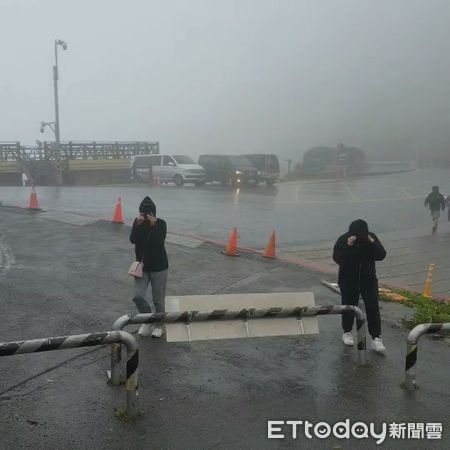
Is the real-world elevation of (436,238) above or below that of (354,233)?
below

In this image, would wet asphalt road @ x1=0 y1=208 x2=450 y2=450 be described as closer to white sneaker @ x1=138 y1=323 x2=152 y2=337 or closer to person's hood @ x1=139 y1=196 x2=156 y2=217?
white sneaker @ x1=138 y1=323 x2=152 y2=337

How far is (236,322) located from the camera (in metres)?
4.30

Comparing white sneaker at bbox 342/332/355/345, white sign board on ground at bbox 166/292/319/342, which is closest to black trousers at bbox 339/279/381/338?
white sneaker at bbox 342/332/355/345

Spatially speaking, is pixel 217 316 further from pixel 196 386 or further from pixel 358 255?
pixel 358 255

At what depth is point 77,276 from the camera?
7.68 meters

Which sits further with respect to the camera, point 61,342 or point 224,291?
point 224,291

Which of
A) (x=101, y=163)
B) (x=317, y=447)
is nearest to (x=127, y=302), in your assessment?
(x=317, y=447)

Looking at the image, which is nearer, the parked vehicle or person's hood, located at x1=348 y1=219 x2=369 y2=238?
person's hood, located at x1=348 y1=219 x2=369 y2=238

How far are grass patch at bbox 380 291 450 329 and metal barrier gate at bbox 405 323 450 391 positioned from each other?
1.90 meters

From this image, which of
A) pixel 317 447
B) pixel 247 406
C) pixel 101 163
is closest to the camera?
pixel 317 447

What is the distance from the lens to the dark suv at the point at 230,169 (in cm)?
2754

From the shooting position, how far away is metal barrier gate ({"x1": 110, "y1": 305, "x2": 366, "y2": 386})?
13.0 ft

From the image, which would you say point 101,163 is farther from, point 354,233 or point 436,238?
point 354,233

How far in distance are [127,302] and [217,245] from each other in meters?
4.20
